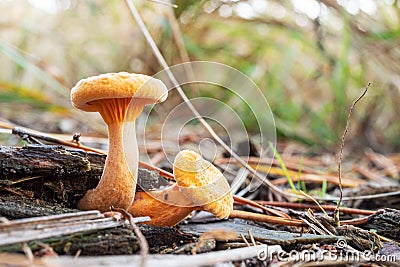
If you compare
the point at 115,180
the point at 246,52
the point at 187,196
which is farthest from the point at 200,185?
the point at 246,52

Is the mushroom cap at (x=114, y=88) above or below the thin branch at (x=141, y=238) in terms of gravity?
above

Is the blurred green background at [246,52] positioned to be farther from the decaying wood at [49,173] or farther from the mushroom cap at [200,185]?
the mushroom cap at [200,185]

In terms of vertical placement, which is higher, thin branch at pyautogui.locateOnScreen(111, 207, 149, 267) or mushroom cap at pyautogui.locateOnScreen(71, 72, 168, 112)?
mushroom cap at pyautogui.locateOnScreen(71, 72, 168, 112)

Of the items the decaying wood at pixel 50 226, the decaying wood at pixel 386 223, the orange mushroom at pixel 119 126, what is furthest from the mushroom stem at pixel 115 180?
the decaying wood at pixel 386 223

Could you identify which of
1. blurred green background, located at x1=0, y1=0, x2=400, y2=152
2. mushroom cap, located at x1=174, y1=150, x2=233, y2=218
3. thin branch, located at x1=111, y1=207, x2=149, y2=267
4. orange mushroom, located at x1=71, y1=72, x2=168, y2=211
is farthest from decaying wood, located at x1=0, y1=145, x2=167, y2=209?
blurred green background, located at x1=0, y1=0, x2=400, y2=152

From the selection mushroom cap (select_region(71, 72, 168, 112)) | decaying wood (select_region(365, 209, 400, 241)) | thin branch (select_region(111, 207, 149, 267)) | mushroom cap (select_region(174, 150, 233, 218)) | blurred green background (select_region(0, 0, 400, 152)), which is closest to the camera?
thin branch (select_region(111, 207, 149, 267))

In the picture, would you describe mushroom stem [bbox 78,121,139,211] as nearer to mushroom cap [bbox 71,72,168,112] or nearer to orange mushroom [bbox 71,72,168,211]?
orange mushroom [bbox 71,72,168,211]
